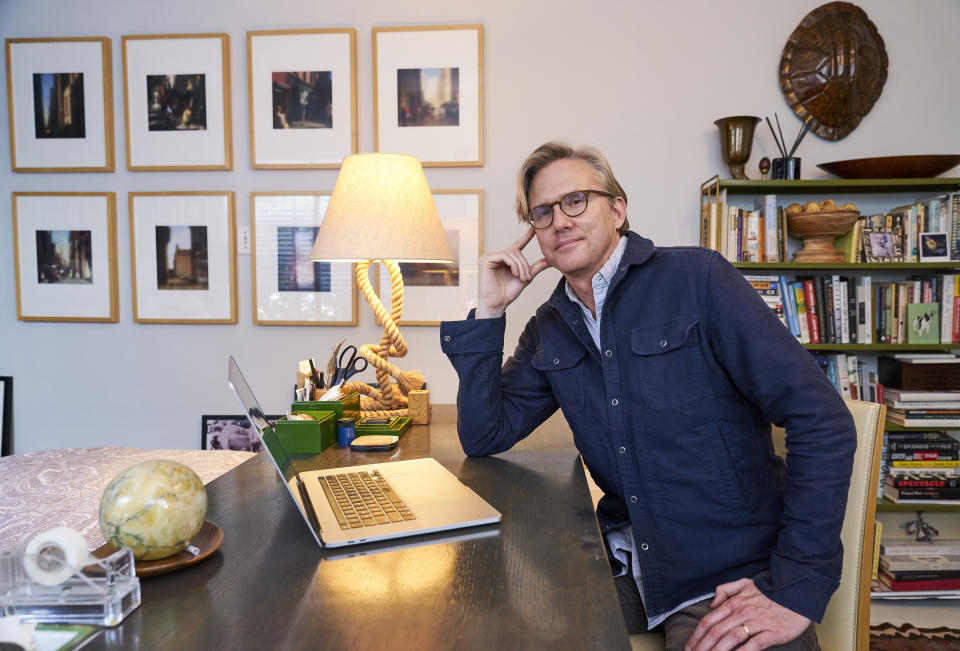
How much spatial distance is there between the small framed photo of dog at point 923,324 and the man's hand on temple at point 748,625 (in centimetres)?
198

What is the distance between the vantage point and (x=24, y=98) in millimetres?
3025

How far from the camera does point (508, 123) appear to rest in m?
2.84

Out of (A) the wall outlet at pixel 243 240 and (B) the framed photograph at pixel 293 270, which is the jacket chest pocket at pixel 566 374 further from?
(A) the wall outlet at pixel 243 240

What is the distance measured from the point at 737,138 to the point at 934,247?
905mm

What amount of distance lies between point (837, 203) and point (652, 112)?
92cm

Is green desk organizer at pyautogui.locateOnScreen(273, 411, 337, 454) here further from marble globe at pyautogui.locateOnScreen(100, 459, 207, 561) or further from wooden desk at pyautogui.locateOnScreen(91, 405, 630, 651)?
marble globe at pyautogui.locateOnScreen(100, 459, 207, 561)

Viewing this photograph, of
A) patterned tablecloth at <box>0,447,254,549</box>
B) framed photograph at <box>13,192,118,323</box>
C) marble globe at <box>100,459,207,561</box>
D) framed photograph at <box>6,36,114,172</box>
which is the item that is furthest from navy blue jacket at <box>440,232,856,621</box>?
framed photograph at <box>6,36,114,172</box>

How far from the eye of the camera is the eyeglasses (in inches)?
57.3

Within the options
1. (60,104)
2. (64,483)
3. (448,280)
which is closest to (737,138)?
(448,280)

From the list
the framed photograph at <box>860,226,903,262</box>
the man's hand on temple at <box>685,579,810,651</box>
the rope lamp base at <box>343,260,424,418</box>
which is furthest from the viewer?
the framed photograph at <box>860,226,903,262</box>

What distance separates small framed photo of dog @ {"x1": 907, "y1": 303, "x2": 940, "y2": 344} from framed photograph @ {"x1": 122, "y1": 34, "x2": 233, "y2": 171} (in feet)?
9.87

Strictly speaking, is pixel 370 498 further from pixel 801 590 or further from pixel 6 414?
pixel 6 414

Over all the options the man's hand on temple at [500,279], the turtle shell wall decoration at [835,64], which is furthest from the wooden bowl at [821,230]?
the man's hand on temple at [500,279]

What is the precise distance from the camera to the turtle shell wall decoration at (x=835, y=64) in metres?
2.72
